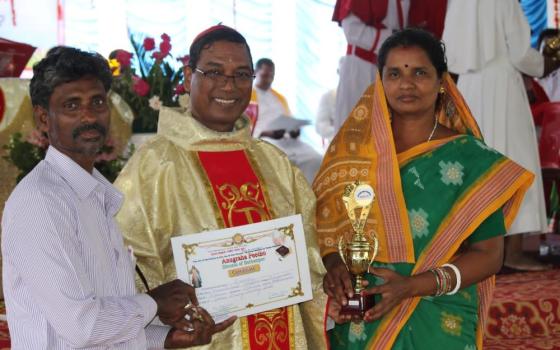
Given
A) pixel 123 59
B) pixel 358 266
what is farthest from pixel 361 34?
pixel 358 266

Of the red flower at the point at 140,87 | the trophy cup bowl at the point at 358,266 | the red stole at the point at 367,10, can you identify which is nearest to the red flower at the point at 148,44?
the red flower at the point at 140,87

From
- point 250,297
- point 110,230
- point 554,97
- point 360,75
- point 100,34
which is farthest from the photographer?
point 100,34

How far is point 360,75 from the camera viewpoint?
7.35m

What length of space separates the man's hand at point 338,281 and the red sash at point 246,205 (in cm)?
17

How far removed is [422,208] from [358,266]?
0.42 meters

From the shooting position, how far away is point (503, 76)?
593 centimetres

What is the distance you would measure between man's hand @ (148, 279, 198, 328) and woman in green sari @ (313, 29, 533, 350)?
68cm

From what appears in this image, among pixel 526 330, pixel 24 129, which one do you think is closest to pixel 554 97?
pixel 526 330

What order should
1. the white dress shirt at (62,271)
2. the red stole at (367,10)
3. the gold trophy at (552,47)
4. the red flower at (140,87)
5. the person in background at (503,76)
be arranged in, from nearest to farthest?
the white dress shirt at (62,271)
the red flower at (140,87)
the person in background at (503,76)
the gold trophy at (552,47)
the red stole at (367,10)

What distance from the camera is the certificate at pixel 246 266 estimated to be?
2.40 metres

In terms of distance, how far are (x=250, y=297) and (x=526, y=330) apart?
3.11 m

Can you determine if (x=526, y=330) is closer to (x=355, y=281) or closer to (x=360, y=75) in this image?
(x=355, y=281)

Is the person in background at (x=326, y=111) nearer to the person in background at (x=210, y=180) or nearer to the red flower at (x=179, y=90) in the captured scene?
the red flower at (x=179, y=90)

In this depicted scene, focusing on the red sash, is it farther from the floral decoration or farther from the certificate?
Answer: the floral decoration
